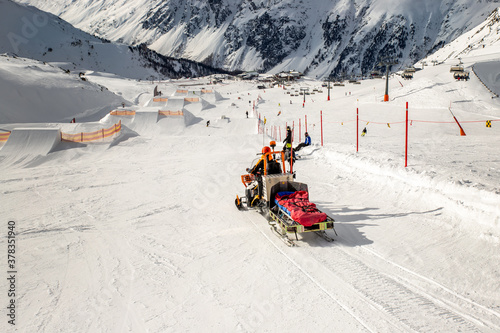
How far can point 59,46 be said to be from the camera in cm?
8462

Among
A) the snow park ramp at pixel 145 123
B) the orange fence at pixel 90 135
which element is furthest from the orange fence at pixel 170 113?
the orange fence at pixel 90 135

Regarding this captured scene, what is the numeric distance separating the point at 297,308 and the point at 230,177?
975 cm

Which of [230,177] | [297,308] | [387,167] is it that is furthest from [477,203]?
[230,177]

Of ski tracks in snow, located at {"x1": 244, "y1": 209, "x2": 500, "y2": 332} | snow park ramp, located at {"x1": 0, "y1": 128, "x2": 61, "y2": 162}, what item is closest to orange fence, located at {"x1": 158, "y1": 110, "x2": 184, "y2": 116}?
snow park ramp, located at {"x1": 0, "y1": 128, "x2": 61, "y2": 162}

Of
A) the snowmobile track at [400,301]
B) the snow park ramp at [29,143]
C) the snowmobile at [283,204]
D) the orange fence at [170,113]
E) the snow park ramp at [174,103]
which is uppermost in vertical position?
the snow park ramp at [174,103]

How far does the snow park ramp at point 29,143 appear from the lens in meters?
19.5

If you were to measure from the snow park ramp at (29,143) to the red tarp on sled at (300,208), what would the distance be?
17317 millimetres

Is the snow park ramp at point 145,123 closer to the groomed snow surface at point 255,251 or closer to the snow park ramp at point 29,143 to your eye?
the snow park ramp at point 29,143

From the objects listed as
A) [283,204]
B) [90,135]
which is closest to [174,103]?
[90,135]

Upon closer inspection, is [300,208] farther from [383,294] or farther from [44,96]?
[44,96]

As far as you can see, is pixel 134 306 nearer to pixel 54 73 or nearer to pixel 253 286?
pixel 253 286

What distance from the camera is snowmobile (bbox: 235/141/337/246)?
7098mm

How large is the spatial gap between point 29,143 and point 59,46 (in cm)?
7879

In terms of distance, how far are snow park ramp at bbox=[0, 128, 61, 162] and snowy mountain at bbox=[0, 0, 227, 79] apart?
66849 mm
